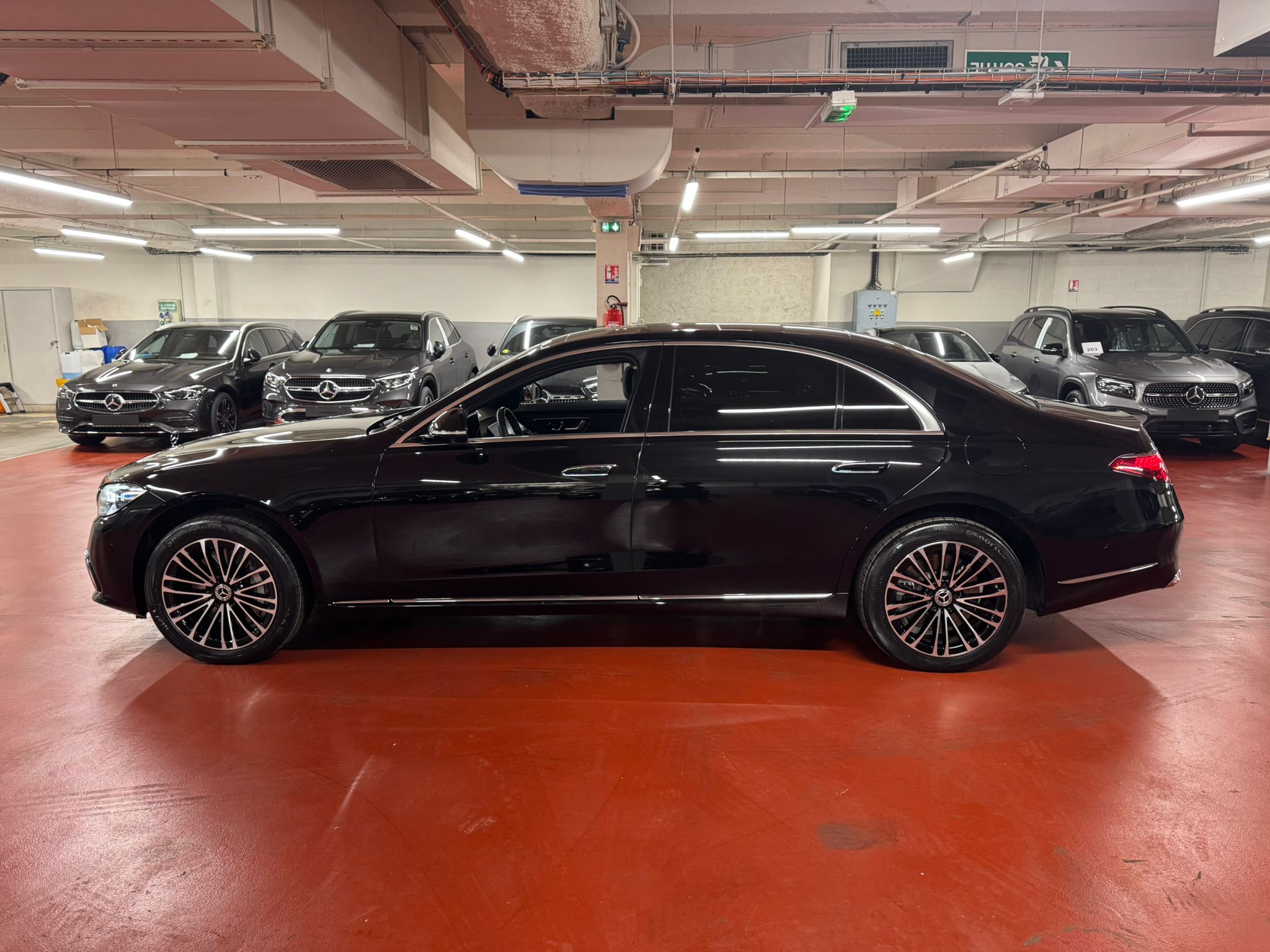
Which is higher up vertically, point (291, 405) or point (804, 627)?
point (291, 405)

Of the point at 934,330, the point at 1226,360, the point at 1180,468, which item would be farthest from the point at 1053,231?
the point at 1180,468

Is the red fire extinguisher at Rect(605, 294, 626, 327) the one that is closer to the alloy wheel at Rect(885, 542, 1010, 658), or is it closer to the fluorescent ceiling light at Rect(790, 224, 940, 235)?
the fluorescent ceiling light at Rect(790, 224, 940, 235)

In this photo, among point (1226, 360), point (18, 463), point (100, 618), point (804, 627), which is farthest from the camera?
point (1226, 360)

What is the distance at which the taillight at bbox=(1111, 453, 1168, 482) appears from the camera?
3.24 metres

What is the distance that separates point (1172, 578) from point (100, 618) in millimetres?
5298

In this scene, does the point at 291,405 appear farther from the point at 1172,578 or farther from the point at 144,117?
the point at 1172,578

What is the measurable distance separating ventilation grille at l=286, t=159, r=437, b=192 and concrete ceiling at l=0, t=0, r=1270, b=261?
1.37 feet

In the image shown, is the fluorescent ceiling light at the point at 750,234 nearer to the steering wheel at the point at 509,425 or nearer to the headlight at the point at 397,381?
the headlight at the point at 397,381

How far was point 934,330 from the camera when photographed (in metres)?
10.5

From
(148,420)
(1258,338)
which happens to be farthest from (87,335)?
(1258,338)

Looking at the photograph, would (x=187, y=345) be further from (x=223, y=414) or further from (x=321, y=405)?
(x=321, y=405)

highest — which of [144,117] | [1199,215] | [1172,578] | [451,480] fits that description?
[1199,215]

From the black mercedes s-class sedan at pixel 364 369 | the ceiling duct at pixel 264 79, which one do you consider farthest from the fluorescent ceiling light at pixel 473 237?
the ceiling duct at pixel 264 79

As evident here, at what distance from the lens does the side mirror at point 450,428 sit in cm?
331
